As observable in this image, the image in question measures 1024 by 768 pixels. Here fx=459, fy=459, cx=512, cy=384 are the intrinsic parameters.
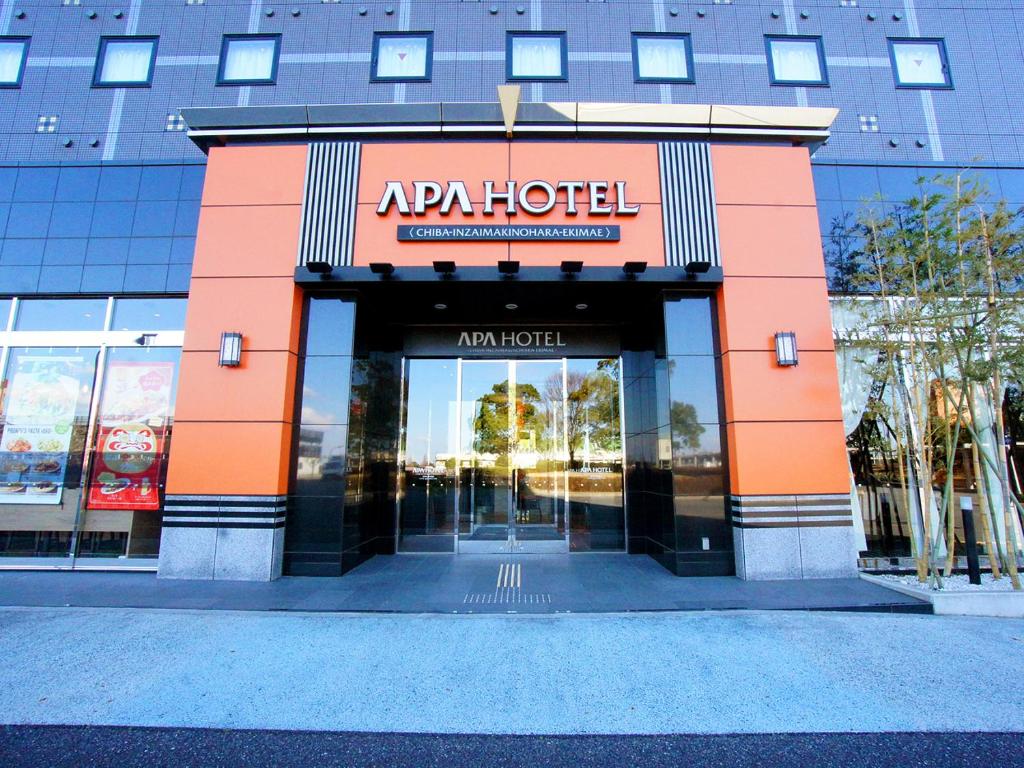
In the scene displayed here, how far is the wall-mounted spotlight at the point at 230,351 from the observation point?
655 centimetres

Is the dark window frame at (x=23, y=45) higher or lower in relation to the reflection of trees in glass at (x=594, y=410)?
higher

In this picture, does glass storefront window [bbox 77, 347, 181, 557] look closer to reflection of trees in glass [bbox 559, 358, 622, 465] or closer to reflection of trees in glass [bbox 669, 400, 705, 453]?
reflection of trees in glass [bbox 559, 358, 622, 465]

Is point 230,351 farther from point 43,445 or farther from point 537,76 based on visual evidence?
point 537,76

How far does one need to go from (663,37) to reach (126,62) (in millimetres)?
10903

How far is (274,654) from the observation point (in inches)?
159

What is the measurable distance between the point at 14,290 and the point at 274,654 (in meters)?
8.71

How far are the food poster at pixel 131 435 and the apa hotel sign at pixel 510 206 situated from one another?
4.89 meters

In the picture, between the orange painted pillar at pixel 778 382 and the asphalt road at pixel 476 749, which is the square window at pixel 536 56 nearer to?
the orange painted pillar at pixel 778 382

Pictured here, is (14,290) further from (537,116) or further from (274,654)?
(537,116)

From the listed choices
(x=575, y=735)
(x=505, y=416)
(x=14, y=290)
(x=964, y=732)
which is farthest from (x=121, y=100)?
(x=964, y=732)

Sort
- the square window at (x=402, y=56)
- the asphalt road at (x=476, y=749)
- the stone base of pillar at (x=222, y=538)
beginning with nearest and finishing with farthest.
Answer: the asphalt road at (x=476, y=749)
the stone base of pillar at (x=222, y=538)
the square window at (x=402, y=56)

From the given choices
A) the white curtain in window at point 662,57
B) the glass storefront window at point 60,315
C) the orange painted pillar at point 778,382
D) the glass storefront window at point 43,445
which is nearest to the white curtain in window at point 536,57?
the white curtain in window at point 662,57

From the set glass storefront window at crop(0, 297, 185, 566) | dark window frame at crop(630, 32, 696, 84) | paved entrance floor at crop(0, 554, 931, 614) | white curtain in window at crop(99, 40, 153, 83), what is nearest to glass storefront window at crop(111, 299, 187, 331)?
glass storefront window at crop(0, 297, 185, 566)

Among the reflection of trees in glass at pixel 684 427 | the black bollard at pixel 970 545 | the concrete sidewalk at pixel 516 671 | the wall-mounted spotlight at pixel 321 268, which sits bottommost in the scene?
the concrete sidewalk at pixel 516 671
